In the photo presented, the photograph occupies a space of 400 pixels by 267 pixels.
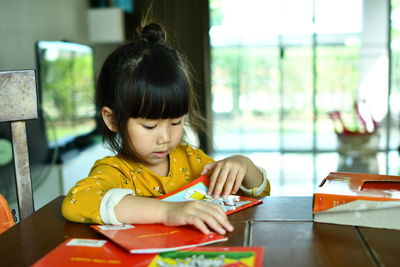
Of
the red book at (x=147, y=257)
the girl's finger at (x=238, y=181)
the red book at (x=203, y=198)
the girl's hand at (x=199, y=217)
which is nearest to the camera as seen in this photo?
the red book at (x=147, y=257)

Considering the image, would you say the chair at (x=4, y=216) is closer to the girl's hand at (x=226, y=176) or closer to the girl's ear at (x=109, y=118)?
the girl's ear at (x=109, y=118)

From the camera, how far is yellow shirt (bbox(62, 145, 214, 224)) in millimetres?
730

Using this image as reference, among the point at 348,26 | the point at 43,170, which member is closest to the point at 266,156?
the point at 348,26

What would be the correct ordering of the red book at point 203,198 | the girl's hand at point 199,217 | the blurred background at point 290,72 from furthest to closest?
the blurred background at point 290,72, the red book at point 203,198, the girl's hand at point 199,217

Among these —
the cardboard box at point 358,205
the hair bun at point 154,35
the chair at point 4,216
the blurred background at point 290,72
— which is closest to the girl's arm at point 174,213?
the cardboard box at point 358,205

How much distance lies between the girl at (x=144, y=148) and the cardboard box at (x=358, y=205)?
166 mm

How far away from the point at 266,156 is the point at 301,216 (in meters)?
4.47

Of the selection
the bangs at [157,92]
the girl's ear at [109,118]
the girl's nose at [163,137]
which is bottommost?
the girl's nose at [163,137]

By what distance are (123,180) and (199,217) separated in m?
0.36

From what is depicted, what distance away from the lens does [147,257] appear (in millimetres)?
546

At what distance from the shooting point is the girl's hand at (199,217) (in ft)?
2.10

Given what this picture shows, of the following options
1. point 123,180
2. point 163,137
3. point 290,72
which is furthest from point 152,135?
point 290,72

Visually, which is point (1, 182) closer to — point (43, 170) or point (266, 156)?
point (43, 170)

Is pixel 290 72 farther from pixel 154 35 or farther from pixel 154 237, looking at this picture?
pixel 154 237
